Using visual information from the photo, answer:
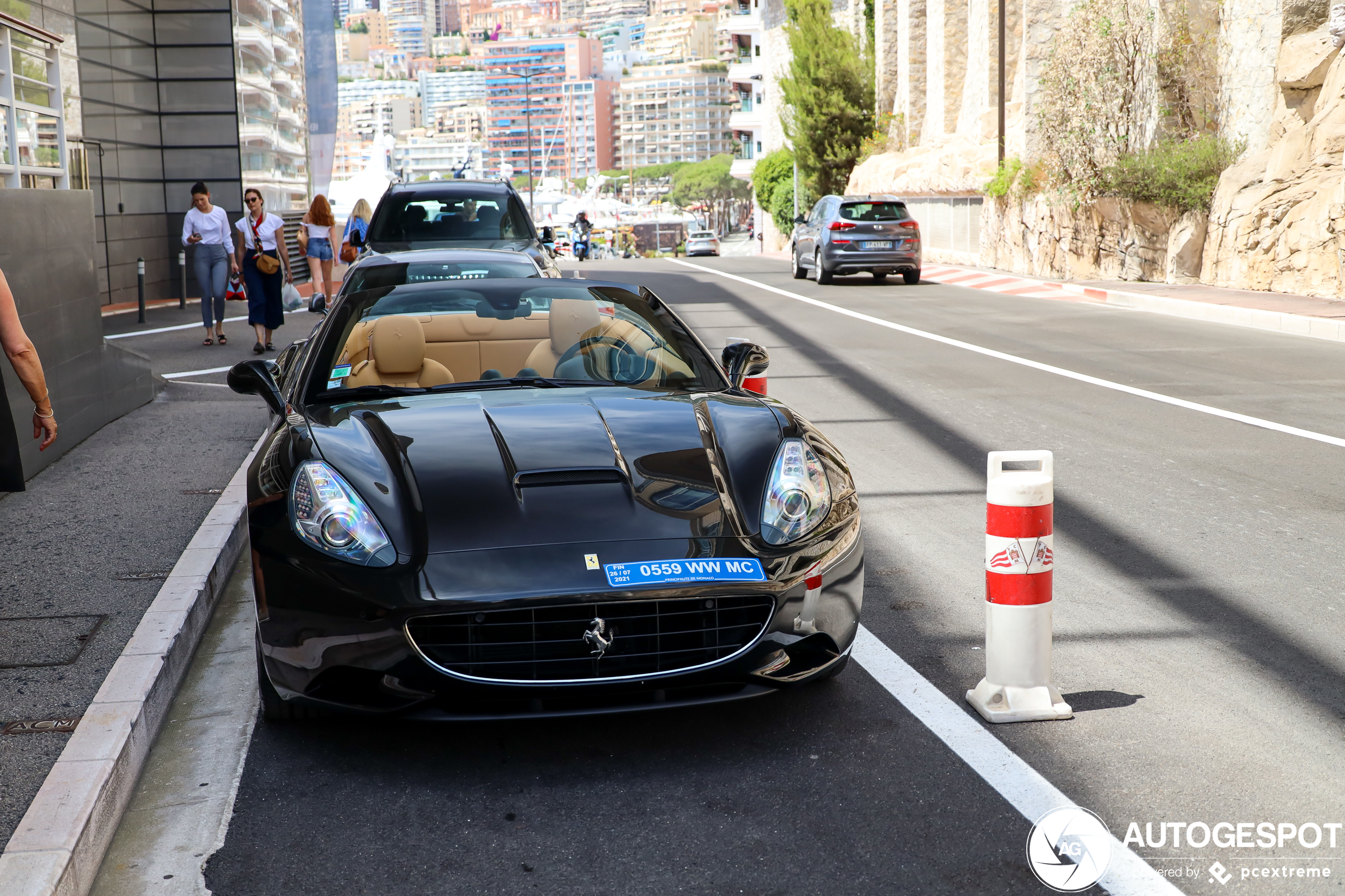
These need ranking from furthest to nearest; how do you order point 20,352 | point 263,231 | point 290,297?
1. point 290,297
2. point 263,231
3. point 20,352

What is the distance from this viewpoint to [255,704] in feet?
13.8

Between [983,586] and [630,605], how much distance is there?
2383mm

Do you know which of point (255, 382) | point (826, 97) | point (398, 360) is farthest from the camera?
point (826, 97)

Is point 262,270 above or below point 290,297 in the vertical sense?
above

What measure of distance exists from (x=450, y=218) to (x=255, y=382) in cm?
907

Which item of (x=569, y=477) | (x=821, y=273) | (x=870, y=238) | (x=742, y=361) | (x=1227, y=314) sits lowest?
(x=569, y=477)

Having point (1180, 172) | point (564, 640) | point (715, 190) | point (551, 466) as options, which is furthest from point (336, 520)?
point (715, 190)

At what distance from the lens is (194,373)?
12.3 metres

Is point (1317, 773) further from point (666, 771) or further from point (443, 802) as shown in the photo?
point (443, 802)

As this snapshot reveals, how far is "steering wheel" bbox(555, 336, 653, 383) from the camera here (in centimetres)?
498

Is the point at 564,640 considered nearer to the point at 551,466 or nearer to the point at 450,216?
the point at 551,466

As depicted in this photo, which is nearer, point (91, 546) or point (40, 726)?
point (40, 726)

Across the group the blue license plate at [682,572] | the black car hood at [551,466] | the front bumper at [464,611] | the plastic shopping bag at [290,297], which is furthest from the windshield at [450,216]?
the blue license plate at [682,572]

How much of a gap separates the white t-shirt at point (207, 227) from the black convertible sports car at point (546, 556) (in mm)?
10733
